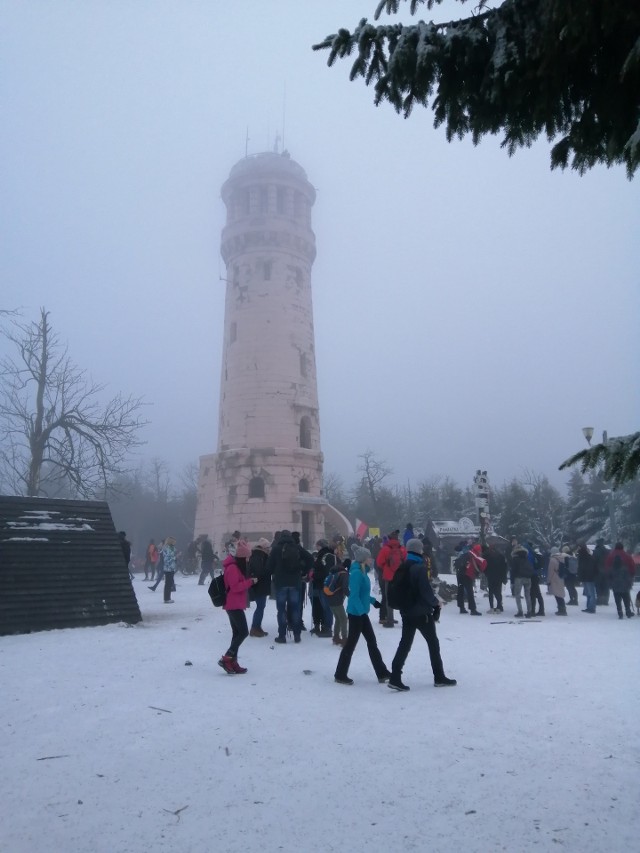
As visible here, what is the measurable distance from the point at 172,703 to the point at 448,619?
8.21m

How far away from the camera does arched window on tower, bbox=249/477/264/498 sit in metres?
32.0

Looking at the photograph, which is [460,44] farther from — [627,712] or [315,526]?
[315,526]

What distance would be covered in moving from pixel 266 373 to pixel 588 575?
21401 mm

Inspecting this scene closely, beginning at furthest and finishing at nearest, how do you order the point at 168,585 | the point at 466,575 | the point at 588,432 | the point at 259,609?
the point at 588,432
the point at 168,585
the point at 466,575
the point at 259,609

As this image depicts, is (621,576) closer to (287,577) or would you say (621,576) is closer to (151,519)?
(287,577)

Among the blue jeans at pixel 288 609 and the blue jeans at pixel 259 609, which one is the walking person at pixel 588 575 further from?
the blue jeans at pixel 259 609

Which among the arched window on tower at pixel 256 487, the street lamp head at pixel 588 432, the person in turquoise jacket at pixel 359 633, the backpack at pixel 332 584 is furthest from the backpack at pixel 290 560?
the arched window on tower at pixel 256 487

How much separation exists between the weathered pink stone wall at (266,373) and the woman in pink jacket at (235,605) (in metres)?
22.7

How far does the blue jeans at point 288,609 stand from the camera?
10.6 m

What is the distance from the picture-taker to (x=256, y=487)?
32188 mm

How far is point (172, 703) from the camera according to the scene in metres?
6.79

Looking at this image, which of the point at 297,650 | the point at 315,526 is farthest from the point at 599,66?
→ the point at 315,526

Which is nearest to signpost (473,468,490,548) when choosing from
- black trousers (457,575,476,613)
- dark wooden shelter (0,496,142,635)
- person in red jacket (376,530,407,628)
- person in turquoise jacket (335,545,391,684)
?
black trousers (457,575,476,613)

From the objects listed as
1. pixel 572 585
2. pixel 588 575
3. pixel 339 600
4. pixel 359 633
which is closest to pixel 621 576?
pixel 588 575
